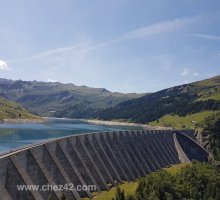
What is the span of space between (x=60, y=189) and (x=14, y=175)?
14628mm

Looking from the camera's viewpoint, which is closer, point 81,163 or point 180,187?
point 180,187

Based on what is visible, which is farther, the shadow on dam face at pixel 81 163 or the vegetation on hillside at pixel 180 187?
the vegetation on hillside at pixel 180 187

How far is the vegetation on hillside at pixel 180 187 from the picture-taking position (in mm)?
72125

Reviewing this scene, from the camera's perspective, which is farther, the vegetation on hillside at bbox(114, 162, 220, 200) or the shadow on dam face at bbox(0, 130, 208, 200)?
the vegetation on hillside at bbox(114, 162, 220, 200)

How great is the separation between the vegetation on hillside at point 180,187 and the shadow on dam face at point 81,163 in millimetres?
10133

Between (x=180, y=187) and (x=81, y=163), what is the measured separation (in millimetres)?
21664

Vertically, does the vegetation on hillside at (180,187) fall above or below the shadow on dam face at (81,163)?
below

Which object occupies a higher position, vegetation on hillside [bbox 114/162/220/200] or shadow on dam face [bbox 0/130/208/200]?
shadow on dam face [bbox 0/130/208/200]

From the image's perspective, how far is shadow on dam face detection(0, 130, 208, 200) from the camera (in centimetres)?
5266

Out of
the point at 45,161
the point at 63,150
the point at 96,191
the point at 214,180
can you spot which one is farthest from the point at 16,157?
the point at 214,180

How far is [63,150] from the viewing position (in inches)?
2977

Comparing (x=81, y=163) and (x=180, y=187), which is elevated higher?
(x=81, y=163)

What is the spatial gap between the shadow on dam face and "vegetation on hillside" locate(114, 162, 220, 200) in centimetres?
1013

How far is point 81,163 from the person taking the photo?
267 feet
